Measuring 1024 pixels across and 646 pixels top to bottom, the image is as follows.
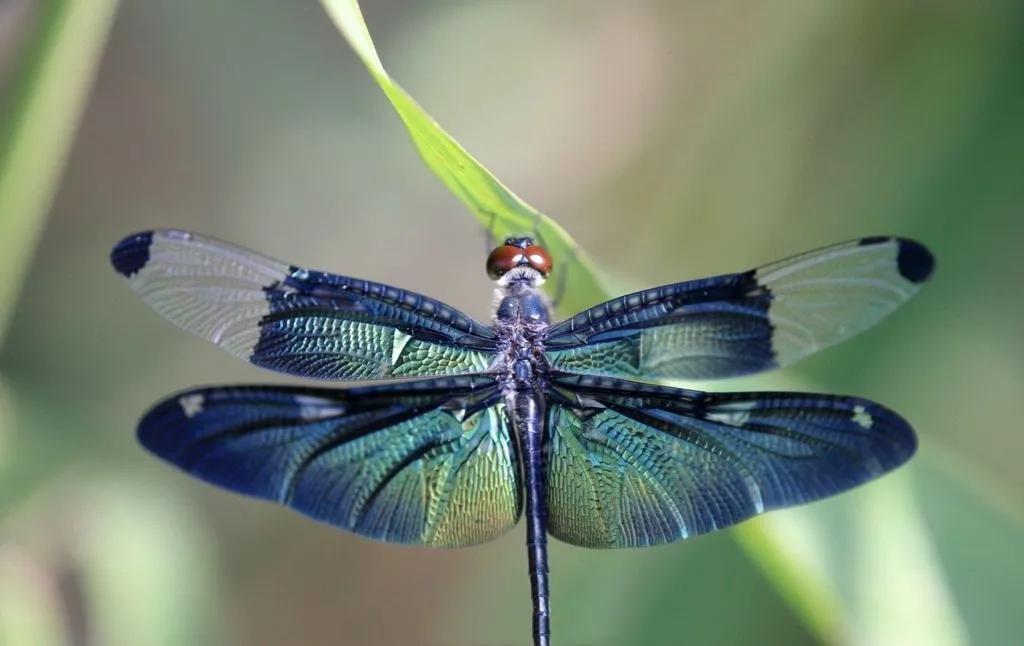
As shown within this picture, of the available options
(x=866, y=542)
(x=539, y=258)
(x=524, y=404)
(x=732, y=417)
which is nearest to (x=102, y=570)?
(x=524, y=404)

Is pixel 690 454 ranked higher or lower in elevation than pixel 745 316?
lower

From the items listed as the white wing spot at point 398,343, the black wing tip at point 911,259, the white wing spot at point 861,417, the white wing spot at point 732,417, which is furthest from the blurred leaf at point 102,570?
the black wing tip at point 911,259

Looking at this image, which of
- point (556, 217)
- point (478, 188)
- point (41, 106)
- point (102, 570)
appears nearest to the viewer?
point (41, 106)

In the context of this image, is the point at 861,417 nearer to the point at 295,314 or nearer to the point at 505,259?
the point at 505,259

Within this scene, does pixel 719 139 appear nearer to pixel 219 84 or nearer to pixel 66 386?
pixel 219 84

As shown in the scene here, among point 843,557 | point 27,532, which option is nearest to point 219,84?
point 27,532

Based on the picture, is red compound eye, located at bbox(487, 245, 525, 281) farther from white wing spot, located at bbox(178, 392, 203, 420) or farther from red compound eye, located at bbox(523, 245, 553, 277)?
white wing spot, located at bbox(178, 392, 203, 420)
